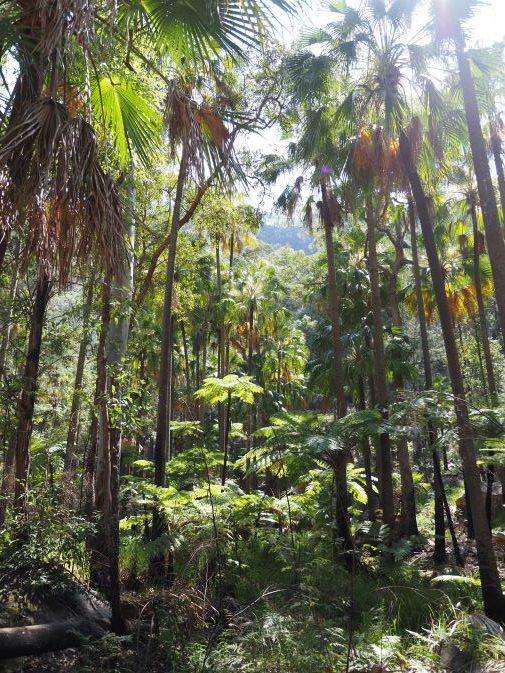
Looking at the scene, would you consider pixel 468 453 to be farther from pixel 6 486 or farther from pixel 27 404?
pixel 6 486

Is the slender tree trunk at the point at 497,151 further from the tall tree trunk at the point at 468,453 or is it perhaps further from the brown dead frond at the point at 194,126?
the brown dead frond at the point at 194,126

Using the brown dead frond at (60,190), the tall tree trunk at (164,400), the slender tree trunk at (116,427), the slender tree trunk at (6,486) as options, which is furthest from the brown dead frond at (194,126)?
the tall tree trunk at (164,400)

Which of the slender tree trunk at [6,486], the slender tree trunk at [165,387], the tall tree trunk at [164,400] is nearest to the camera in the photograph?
the slender tree trunk at [6,486]

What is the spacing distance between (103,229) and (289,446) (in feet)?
29.2

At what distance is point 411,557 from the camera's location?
1401 centimetres

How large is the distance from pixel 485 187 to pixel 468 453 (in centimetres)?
443

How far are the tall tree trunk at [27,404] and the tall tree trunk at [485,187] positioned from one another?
7.03 m

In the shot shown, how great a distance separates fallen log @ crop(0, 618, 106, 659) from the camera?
527 cm

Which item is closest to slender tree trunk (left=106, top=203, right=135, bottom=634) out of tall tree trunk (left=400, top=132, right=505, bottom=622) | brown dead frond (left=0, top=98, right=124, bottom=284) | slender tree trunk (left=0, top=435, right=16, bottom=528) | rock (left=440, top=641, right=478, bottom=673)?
brown dead frond (left=0, top=98, right=124, bottom=284)

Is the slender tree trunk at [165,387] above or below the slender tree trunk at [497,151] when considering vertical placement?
below

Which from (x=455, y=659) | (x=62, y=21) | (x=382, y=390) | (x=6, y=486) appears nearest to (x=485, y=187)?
(x=382, y=390)

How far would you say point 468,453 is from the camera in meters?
8.64

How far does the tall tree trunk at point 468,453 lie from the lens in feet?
26.2

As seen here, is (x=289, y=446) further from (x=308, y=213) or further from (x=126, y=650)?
(x=308, y=213)
